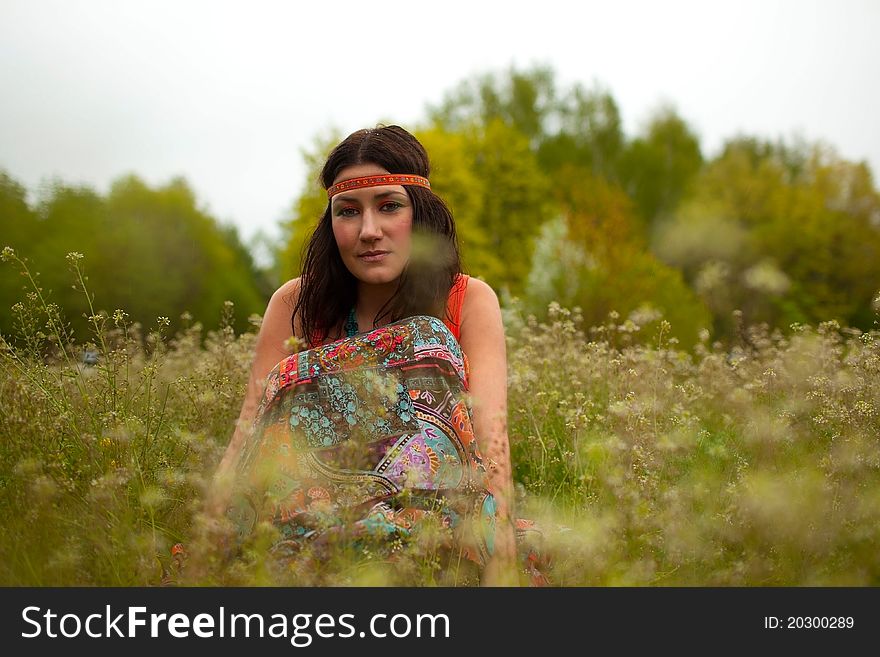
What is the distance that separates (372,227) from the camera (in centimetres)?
319

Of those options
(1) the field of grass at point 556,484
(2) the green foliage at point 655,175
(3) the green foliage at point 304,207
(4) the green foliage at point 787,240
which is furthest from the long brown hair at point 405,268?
(2) the green foliage at point 655,175

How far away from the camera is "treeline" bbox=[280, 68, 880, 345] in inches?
538

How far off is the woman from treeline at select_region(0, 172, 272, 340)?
901mm

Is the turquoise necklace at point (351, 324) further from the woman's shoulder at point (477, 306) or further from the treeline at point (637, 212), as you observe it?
the treeline at point (637, 212)

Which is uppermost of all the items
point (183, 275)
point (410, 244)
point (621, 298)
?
point (183, 275)

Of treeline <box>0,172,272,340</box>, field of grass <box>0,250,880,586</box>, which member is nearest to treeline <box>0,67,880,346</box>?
treeline <box>0,172,272,340</box>

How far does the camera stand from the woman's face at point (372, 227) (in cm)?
322

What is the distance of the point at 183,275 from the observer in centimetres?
1775

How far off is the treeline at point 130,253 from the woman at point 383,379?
901 millimetres

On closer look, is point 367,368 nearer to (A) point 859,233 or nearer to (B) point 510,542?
(B) point 510,542

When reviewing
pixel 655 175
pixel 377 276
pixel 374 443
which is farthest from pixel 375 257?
pixel 655 175
